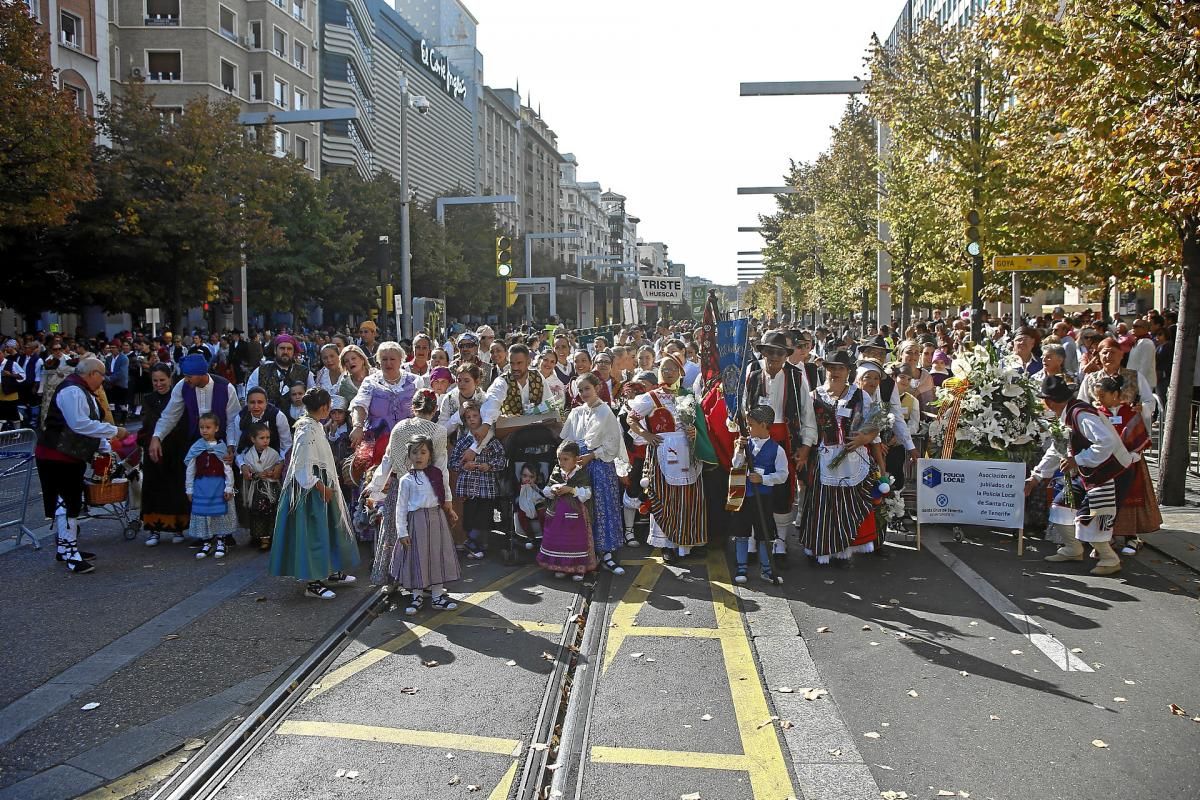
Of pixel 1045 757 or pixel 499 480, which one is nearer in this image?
pixel 1045 757

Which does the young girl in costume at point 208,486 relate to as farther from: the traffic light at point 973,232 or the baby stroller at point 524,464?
the traffic light at point 973,232

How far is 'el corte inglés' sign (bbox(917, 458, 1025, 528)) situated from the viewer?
9062mm

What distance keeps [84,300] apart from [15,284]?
1790mm

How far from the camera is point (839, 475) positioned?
8.45 meters

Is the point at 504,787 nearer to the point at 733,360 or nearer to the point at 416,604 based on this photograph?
the point at 416,604

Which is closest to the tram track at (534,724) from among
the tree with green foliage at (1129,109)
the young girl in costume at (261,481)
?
the young girl in costume at (261,481)

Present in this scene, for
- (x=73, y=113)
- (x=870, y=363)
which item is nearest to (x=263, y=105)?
(x=73, y=113)

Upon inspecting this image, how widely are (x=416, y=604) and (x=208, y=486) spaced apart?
2973 mm

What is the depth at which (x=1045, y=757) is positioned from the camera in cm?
479

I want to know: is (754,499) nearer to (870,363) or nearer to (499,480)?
(870,363)

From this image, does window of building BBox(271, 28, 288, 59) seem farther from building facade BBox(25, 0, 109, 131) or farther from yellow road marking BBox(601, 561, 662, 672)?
yellow road marking BBox(601, 561, 662, 672)

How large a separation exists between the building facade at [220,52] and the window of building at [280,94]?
48 millimetres

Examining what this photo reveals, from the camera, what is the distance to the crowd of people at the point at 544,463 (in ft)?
25.0

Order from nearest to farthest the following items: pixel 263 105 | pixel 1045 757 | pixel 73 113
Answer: pixel 1045 757 < pixel 73 113 < pixel 263 105
